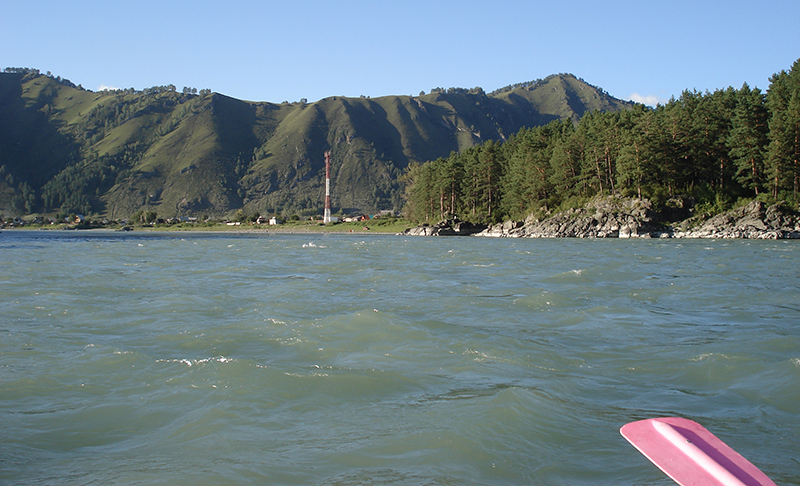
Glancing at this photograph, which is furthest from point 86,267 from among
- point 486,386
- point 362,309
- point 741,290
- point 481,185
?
point 481,185

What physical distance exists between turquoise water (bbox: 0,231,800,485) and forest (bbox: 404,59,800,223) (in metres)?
60.8

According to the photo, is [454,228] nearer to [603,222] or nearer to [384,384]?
[603,222]

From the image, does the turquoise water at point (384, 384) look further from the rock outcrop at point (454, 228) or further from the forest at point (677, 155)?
the rock outcrop at point (454, 228)

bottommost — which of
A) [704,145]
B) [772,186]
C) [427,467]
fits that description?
[427,467]

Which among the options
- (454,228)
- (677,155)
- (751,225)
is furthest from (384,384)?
(454,228)

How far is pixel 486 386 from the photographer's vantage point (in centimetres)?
834

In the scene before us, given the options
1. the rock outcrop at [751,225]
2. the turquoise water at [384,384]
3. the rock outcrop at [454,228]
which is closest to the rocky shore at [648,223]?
the rock outcrop at [751,225]

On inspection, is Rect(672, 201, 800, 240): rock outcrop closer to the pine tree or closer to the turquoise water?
the pine tree

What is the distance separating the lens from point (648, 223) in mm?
71250

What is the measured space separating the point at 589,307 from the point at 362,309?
259 inches

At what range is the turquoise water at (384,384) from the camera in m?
5.75

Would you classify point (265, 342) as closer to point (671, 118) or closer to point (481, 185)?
point (671, 118)

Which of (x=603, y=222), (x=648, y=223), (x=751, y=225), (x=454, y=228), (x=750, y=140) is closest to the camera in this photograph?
(x=751, y=225)

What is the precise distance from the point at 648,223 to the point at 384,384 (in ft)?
234
